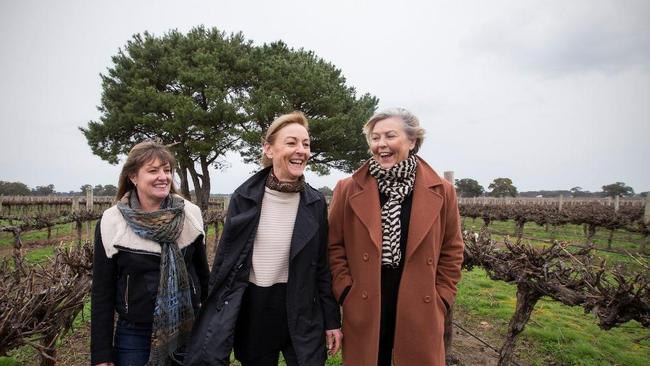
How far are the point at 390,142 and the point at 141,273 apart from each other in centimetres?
176

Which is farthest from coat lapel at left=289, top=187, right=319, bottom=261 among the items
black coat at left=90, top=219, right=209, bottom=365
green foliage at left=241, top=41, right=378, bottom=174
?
green foliage at left=241, top=41, right=378, bottom=174

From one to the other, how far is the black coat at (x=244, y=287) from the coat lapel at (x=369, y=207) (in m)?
0.29

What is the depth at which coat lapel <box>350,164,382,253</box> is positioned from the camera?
82.5 inches

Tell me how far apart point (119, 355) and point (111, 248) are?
663mm

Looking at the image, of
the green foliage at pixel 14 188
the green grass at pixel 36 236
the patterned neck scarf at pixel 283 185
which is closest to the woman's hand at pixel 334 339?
the patterned neck scarf at pixel 283 185

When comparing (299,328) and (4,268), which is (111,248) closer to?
(299,328)

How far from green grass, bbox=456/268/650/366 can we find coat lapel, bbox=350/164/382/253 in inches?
117

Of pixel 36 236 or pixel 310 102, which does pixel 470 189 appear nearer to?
pixel 310 102

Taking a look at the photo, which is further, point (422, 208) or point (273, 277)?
point (422, 208)

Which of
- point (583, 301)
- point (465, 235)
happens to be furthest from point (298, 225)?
point (465, 235)

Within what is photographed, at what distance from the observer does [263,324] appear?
6.61 ft

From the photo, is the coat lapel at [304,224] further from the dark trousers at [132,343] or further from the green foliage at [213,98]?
the green foliage at [213,98]

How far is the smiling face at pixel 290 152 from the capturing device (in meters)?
2.03

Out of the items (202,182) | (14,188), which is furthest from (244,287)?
(14,188)
